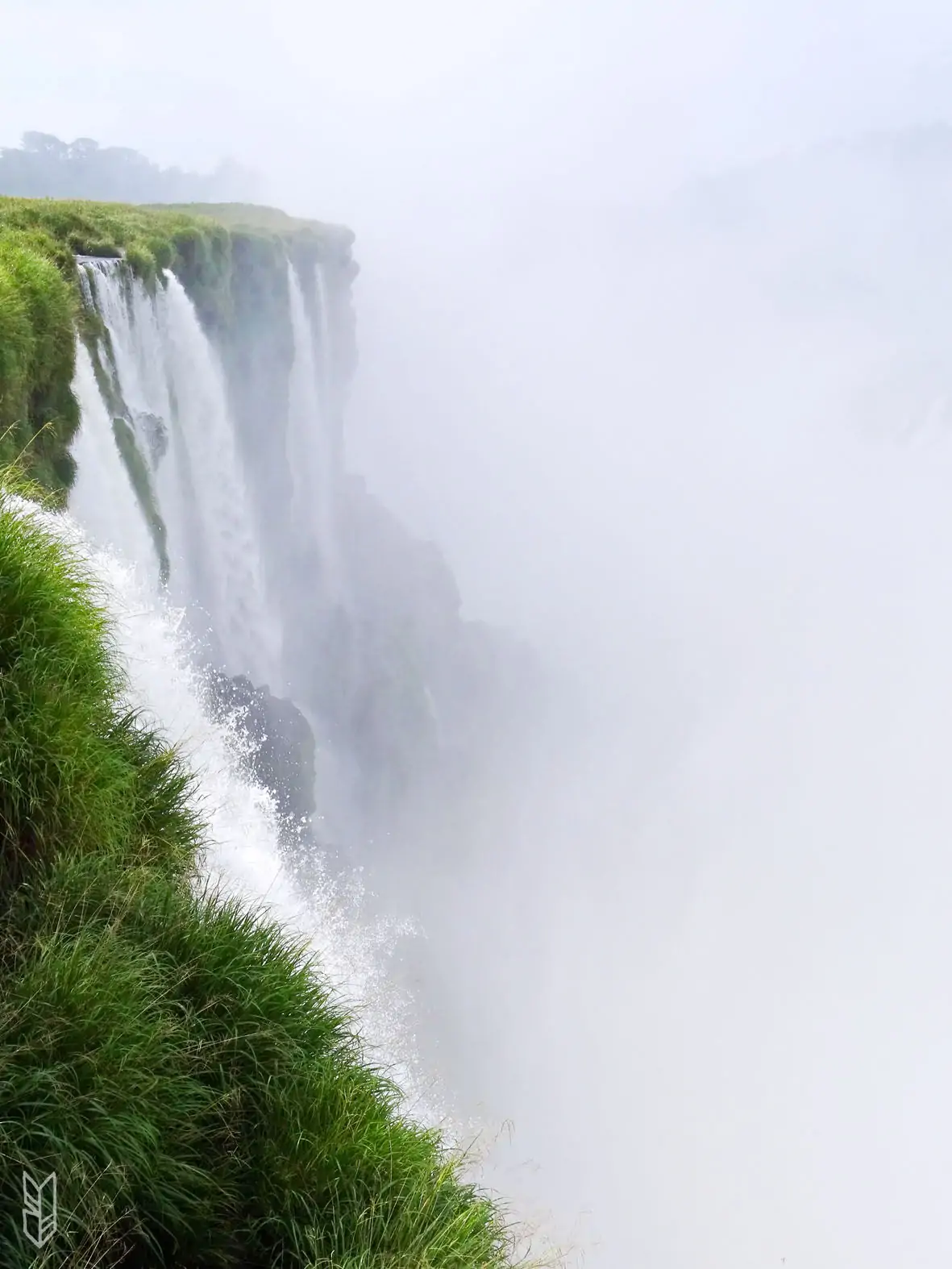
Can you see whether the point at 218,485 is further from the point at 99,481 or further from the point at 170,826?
the point at 170,826

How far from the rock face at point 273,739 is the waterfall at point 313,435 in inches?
672

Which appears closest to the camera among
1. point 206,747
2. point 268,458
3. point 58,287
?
point 58,287

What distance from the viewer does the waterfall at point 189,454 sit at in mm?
14969

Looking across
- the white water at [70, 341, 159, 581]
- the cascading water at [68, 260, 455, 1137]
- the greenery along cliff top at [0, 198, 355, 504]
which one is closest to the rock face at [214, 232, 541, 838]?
the greenery along cliff top at [0, 198, 355, 504]

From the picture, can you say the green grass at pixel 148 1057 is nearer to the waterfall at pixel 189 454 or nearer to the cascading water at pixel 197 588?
the cascading water at pixel 197 588

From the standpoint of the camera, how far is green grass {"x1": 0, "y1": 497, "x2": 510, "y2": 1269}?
2.79m

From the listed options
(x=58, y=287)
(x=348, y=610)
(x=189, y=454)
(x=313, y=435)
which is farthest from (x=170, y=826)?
(x=313, y=435)

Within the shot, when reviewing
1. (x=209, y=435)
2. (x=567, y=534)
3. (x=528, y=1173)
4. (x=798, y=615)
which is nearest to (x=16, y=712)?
(x=209, y=435)

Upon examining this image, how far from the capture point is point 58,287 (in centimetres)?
1090

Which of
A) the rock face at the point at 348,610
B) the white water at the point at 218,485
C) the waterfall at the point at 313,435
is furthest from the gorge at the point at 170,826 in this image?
the waterfall at the point at 313,435

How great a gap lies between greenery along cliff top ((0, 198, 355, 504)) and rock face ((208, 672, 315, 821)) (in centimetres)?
633

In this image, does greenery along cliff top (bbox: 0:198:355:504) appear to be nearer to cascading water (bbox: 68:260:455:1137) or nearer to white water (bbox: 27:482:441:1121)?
cascading water (bbox: 68:260:455:1137)

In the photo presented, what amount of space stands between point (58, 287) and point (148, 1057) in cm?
1122

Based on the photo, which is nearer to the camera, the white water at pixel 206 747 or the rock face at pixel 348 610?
the white water at pixel 206 747
